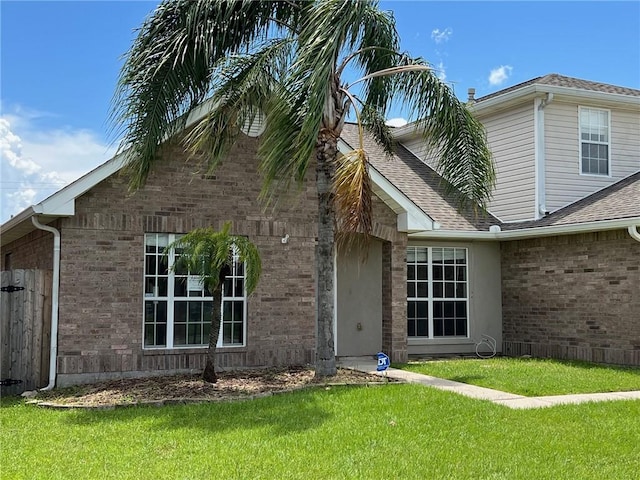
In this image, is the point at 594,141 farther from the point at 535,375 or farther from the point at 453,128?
the point at 535,375

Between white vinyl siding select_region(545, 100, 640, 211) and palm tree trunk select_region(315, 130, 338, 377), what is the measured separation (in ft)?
22.8

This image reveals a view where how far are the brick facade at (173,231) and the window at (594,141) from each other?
18.6 feet

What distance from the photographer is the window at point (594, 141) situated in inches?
653

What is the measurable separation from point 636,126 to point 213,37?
36.8 feet

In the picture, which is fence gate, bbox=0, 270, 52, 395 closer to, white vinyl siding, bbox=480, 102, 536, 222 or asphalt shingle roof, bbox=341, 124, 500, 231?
asphalt shingle roof, bbox=341, 124, 500, 231

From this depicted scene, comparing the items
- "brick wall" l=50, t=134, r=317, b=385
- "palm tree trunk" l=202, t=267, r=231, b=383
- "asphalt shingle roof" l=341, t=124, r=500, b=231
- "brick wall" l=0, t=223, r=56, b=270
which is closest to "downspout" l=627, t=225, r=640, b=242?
"asphalt shingle roof" l=341, t=124, r=500, b=231

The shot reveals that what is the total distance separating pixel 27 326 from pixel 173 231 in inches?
108

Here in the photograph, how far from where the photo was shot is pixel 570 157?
16312 mm

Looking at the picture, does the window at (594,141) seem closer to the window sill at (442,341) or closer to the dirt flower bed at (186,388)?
the window sill at (442,341)

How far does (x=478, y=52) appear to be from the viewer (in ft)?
40.6

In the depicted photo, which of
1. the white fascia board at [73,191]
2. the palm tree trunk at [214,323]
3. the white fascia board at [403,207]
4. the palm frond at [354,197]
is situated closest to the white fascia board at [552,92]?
the white fascia board at [403,207]

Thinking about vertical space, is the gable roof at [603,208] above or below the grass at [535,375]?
above

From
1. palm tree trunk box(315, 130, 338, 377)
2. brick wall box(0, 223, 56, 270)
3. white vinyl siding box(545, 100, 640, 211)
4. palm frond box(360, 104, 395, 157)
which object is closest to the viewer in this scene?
palm tree trunk box(315, 130, 338, 377)

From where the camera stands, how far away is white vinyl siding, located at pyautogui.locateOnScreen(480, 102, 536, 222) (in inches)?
639
